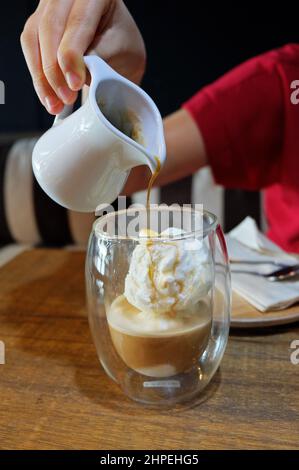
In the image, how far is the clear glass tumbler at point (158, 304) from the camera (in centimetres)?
49

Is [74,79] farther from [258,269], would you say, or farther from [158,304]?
[258,269]

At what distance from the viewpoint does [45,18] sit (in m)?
0.59

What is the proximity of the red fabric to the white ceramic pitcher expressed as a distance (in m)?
0.62

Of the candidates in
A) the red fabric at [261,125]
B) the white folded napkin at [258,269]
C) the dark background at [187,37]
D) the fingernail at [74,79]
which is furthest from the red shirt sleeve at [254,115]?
the dark background at [187,37]

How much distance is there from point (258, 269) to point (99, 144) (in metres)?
0.38

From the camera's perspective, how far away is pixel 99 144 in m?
0.48

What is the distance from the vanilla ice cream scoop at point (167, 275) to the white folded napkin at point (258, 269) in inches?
7.2

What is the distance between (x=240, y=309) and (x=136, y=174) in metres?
0.51

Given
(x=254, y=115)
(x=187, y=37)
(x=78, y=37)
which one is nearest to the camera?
(x=78, y=37)

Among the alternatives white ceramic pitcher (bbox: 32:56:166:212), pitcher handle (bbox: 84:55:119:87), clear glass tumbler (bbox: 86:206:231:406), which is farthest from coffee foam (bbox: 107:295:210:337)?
pitcher handle (bbox: 84:55:119:87)

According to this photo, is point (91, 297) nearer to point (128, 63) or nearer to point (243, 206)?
point (128, 63)

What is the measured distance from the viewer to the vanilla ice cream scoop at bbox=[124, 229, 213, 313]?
1.59 ft

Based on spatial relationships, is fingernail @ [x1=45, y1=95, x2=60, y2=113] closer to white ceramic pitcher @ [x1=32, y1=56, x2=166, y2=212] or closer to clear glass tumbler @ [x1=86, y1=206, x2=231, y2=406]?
white ceramic pitcher @ [x1=32, y1=56, x2=166, y2=212]

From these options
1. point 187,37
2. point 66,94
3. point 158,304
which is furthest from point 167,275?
point 187,37
